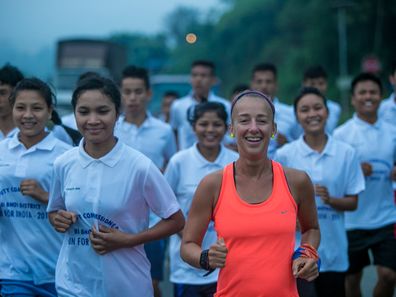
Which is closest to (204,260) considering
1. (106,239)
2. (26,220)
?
(106,239)

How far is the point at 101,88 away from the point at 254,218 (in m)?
1.37

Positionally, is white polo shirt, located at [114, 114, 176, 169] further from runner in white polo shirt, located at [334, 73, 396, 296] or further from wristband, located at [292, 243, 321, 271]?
wristband, located at [292, 243, 321, 271]

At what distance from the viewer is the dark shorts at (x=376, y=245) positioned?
702 centimetres

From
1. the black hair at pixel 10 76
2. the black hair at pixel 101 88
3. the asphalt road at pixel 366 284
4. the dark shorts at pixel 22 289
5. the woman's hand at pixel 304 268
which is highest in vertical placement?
the black hair at pixel 10 76

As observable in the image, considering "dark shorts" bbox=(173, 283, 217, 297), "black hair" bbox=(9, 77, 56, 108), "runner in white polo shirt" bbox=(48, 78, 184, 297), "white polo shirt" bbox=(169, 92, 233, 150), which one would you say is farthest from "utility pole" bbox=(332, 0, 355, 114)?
"runner in white polo shirt" bbox=(48, 78, 184, 297)

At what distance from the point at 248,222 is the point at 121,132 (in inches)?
157

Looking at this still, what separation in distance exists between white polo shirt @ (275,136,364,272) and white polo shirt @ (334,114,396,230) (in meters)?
0.96

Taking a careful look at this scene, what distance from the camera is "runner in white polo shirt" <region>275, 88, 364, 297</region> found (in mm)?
6113

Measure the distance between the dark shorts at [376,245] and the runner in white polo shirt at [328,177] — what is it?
94cm

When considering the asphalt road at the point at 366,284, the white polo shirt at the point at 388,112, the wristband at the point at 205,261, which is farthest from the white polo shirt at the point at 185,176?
the white polo shirt at the point at 388,112

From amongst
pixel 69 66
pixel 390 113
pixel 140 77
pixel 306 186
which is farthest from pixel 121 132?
pixel 69 66

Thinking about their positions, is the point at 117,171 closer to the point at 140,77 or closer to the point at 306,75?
the point at 140,77

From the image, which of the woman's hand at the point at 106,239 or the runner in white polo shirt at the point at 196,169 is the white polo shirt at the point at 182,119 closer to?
the runner in white polo shirt at the point at 196,169

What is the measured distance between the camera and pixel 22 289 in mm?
5094
